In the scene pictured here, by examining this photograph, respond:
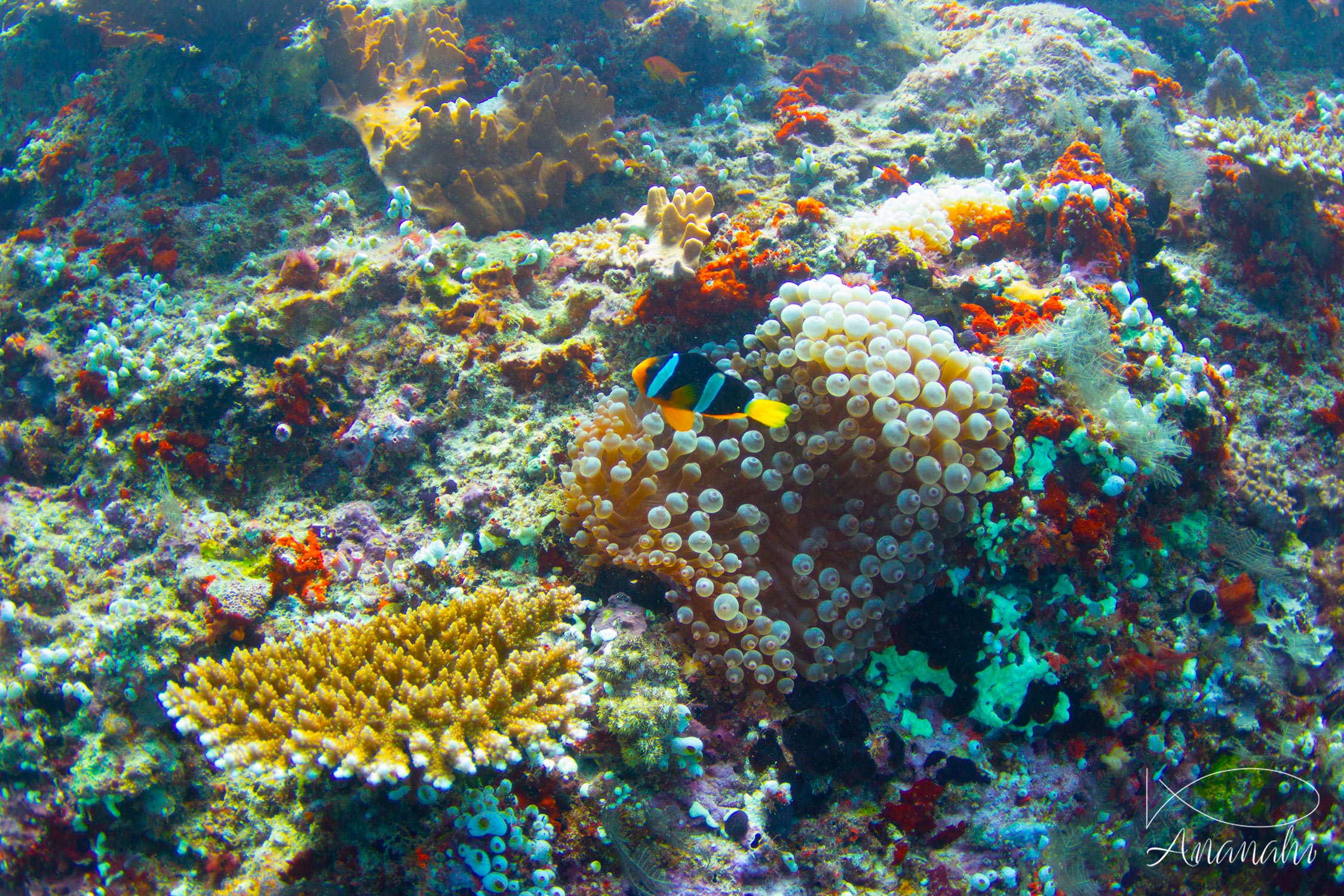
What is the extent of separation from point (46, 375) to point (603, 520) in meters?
4.93

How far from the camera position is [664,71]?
6375 mm

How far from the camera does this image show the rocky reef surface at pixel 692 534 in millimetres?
2469

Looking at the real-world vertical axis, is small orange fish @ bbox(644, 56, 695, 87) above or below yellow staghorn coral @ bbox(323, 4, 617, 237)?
above

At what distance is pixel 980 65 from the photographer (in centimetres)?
607

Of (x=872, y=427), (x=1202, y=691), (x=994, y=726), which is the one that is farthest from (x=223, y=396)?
(x=1202, y=691)

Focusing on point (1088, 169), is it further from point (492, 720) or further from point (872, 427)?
point (492, 720)

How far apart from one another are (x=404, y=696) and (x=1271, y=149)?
6.57 meters

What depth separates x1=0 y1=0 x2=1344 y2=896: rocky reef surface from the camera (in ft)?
8.10

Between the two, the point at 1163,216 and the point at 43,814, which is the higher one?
the point at 1163,216

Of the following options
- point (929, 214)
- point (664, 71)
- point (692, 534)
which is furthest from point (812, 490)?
point (664, 71)

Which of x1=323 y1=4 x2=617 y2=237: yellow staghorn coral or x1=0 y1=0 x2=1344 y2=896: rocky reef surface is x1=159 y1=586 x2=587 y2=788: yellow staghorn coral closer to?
x1=0 y1=0 x2=1344 y2=896: rocky reef surface

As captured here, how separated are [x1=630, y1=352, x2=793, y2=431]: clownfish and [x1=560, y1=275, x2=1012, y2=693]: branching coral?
0.57m

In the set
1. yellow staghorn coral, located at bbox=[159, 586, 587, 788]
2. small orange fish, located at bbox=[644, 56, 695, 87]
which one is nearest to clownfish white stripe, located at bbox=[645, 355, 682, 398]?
yellow staghorn coral, located at bbox=[159, 586, 587, 788]

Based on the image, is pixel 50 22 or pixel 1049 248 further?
pixel 50 22
